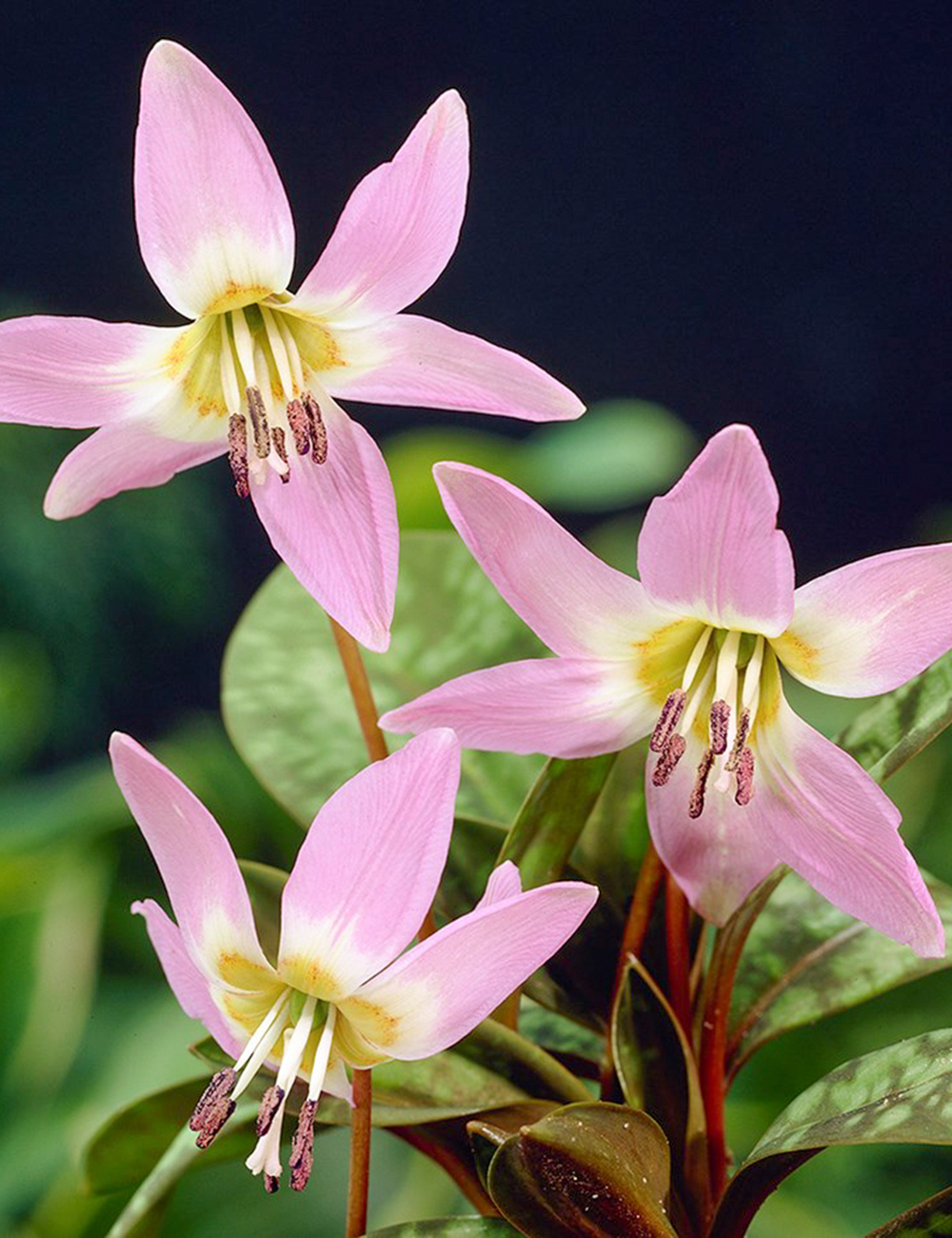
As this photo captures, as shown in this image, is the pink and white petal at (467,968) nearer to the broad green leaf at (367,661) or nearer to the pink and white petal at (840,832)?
the pink and white petal at (840,832)

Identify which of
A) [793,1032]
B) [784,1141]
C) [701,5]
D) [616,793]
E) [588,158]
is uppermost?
[701,5]

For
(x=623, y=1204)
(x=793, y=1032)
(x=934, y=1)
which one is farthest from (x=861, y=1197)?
(x=934, y=1)

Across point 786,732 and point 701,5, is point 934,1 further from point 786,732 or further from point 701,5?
point 786,732

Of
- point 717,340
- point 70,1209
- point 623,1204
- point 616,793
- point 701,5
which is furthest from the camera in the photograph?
point 717,340

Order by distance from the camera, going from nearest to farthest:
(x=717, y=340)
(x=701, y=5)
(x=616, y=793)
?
(x=616, y=793)
(x=701, y=5)
(x=717, y=340)

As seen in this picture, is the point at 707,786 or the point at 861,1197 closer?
the point at 707,786

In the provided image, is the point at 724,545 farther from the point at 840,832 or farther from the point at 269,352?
the point at 269,352

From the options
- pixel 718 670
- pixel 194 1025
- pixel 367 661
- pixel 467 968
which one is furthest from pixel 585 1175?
pixel 194 1025
